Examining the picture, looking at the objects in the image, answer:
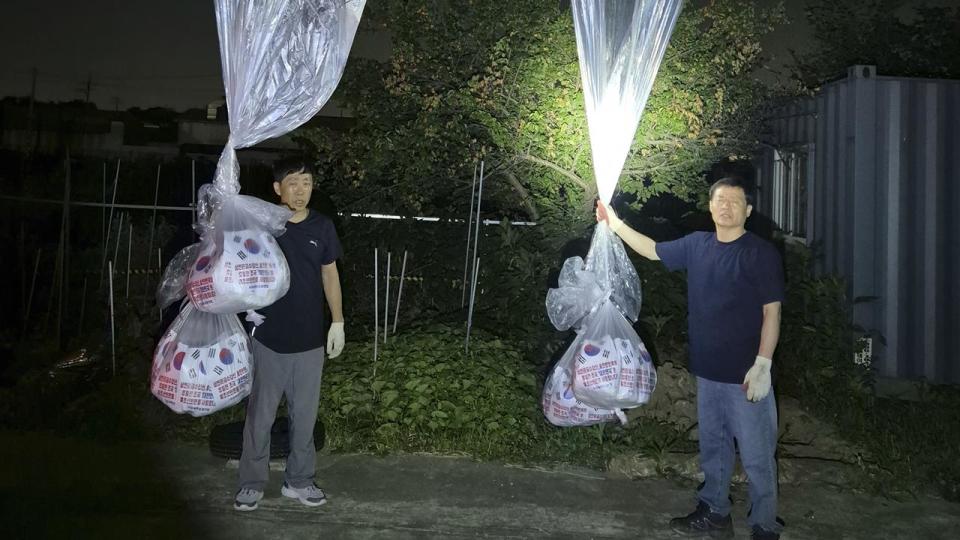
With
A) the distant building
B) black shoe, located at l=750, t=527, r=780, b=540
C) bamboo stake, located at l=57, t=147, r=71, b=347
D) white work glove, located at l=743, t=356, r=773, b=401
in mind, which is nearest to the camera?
white work glove, located at l=743, t=356, r=773, b=401

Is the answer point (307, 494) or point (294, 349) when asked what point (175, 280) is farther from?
point (307, 494)

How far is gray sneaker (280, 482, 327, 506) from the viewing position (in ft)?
13.4

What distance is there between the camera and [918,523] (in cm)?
409

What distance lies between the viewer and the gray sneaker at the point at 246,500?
3975mm

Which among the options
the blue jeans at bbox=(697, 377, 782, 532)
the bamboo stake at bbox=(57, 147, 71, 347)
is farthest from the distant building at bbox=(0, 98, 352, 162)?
the blue jeans at bbox=(697, 377, 782, 532)

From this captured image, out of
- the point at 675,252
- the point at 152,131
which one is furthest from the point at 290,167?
the point at 152,131

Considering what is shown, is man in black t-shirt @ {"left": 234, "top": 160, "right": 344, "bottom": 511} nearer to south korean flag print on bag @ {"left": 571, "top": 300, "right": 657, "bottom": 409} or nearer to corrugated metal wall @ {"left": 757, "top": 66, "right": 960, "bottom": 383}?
south korean flag print on bag @ {"left": 571, "top": 300, "right": 657, "bottom": 409}

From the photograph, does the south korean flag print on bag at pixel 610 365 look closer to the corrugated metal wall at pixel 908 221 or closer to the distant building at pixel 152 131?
the corrugated metal wall at pixel 908 221

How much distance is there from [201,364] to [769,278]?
8.55 ft

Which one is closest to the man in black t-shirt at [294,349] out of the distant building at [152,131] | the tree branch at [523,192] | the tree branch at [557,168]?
the tree branch at [557,168]

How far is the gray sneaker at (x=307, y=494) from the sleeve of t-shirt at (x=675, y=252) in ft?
6.90

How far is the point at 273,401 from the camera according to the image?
4000mm

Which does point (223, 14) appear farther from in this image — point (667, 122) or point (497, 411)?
point (667, 122)

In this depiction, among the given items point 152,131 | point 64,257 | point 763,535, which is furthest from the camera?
point 152,131
